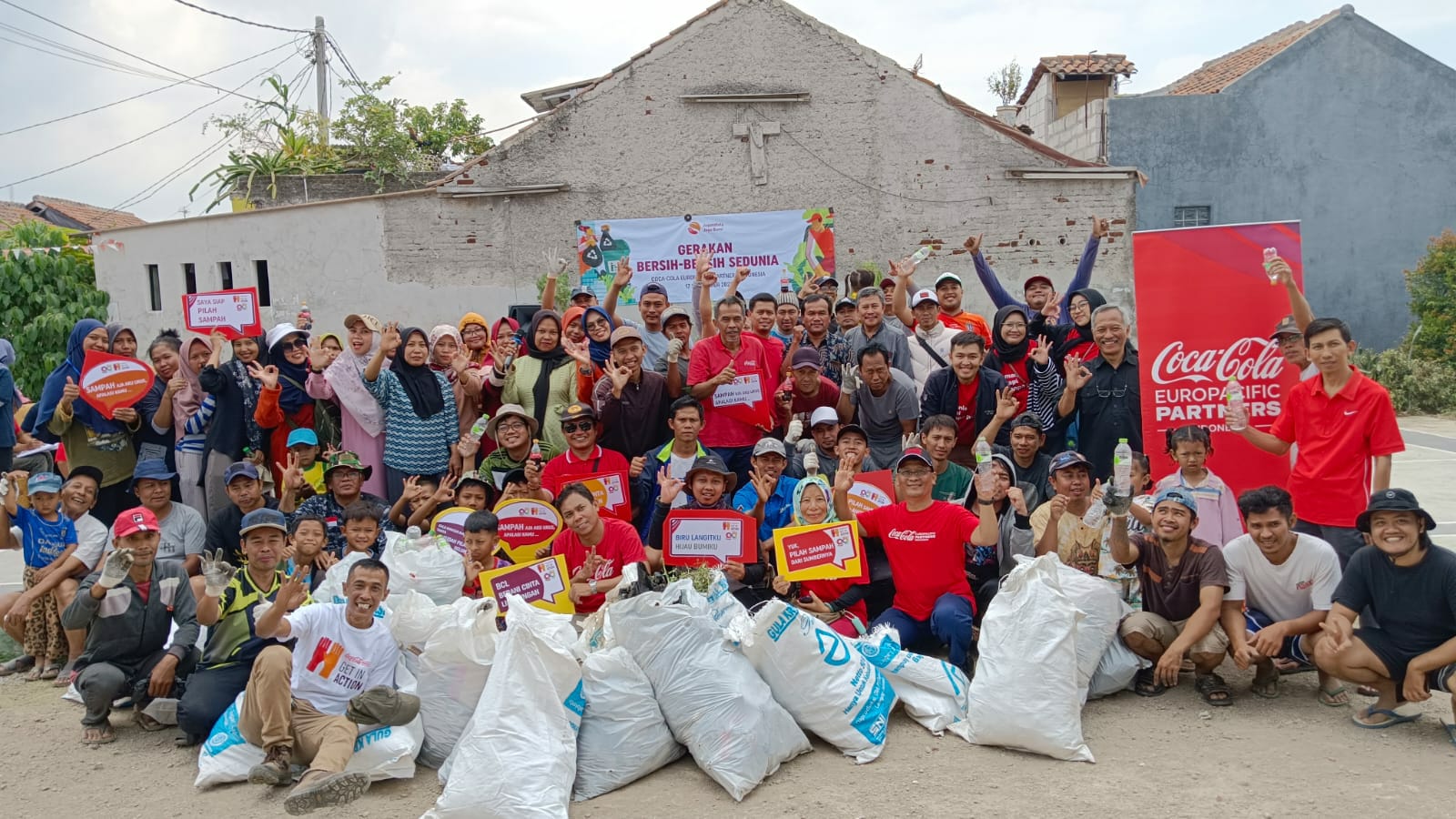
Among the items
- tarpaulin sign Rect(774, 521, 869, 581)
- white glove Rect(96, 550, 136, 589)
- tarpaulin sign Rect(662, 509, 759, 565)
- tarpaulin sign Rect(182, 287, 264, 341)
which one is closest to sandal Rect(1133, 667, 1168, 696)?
tarpaulin sign Rect(774, 521, 869, 581)

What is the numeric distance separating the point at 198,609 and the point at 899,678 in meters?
3.30

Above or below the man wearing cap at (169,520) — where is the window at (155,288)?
above

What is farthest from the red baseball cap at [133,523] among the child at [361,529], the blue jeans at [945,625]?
the blue jeans at [945,625]

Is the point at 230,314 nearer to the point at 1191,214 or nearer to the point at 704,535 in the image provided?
the point at 704,535

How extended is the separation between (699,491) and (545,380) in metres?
1.63

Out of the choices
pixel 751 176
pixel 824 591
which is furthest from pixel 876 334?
pixel 751 176

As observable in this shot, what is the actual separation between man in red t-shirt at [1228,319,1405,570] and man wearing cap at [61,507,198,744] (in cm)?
562

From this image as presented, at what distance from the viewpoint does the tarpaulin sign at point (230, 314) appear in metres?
7.20

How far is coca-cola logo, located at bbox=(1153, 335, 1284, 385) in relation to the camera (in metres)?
6.00

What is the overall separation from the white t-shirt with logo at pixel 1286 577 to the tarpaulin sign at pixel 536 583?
3.26m

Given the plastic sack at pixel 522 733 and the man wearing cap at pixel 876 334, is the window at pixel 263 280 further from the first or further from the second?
the plastic sack at pixel 522 733

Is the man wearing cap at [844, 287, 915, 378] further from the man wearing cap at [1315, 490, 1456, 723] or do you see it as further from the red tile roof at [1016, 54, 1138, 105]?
the red tile roof at [1016, 54, 1138, 105]

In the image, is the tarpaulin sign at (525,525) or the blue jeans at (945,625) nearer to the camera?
the blue jeans at (945,625)

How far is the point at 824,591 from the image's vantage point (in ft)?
18.1
